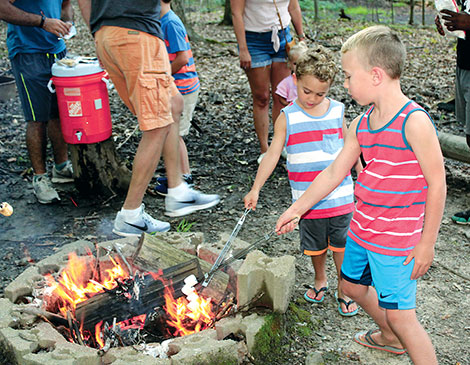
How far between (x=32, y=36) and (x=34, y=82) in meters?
0.41

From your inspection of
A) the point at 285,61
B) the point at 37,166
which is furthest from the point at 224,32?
the point at 37,166

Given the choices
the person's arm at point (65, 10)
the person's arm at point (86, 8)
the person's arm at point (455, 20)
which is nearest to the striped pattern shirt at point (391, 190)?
the person's arm at point (455, 20)

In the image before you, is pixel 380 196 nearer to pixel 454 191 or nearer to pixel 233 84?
pixel 454 191

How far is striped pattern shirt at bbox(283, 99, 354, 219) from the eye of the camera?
10.4ft

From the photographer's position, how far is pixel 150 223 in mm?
4195

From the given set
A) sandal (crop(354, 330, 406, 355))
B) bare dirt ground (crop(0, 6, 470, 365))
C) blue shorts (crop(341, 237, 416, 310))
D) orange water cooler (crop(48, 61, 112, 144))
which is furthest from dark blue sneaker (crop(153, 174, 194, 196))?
blue shorts (crop(341, 237, 416, 310))

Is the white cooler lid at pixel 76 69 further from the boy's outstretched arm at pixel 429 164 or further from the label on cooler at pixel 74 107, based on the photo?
the boy's outstretched arm at pixel 429 164

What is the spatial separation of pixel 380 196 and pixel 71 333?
180cm

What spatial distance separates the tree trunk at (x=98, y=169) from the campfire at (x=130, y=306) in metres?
1.75

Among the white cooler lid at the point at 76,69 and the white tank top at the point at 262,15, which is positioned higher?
the white tank top at the point at 262,15

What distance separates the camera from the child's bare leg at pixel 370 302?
2.71m

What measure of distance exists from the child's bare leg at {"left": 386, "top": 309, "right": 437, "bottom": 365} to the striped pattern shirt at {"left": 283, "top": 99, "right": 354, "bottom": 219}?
0.86 metres

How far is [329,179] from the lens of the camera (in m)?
2.71

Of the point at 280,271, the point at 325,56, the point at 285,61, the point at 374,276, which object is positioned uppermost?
the point at 325,56
